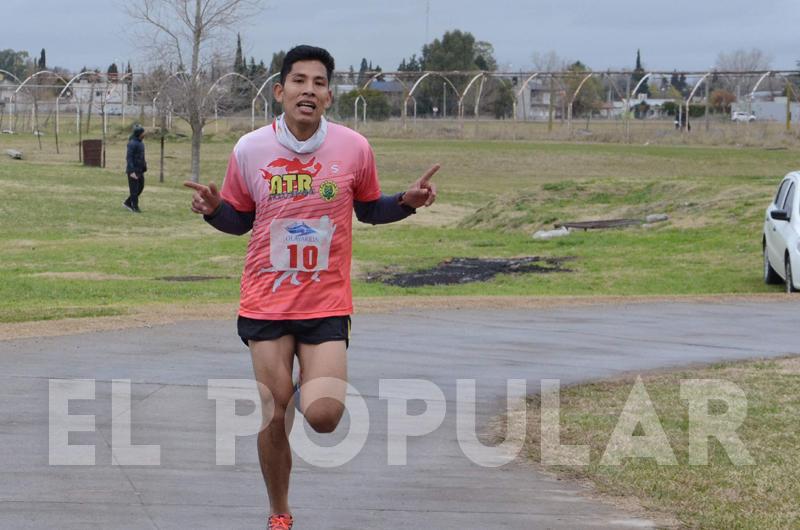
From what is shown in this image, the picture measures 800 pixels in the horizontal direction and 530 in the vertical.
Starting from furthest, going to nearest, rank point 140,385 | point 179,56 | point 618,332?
1. point 179,56
2. point 618,332
3. point 140,385

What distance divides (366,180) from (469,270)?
16592 mm

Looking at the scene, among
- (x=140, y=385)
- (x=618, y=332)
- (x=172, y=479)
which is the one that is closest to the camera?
(x=172, y=479)

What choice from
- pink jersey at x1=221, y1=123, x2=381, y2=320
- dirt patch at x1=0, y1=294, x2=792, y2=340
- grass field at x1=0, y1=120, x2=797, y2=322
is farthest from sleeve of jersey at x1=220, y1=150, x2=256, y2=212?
grass field at x1=0, y1=120, x2=797, y2=322

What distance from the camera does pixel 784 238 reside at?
60.0ft

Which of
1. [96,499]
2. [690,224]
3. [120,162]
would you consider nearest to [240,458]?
[96,499]

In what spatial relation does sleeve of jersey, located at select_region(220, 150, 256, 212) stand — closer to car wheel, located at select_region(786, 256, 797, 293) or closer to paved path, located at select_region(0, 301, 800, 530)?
paved path, located at select_region(0, 301, 800, 530)

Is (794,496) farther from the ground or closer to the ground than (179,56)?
closer to the ground

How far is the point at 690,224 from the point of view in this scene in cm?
2738

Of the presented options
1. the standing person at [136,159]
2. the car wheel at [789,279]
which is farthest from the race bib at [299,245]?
the standing person at [136,159]

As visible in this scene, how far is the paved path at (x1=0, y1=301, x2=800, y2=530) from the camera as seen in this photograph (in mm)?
6309

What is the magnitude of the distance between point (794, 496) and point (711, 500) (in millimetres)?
428

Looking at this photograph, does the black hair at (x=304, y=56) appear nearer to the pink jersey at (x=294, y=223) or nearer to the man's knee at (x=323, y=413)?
the pink jersey at (x=294, y=223)

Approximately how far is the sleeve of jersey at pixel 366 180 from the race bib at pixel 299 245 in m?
0.32

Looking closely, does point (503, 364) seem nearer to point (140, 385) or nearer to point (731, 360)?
point (731, 360)
